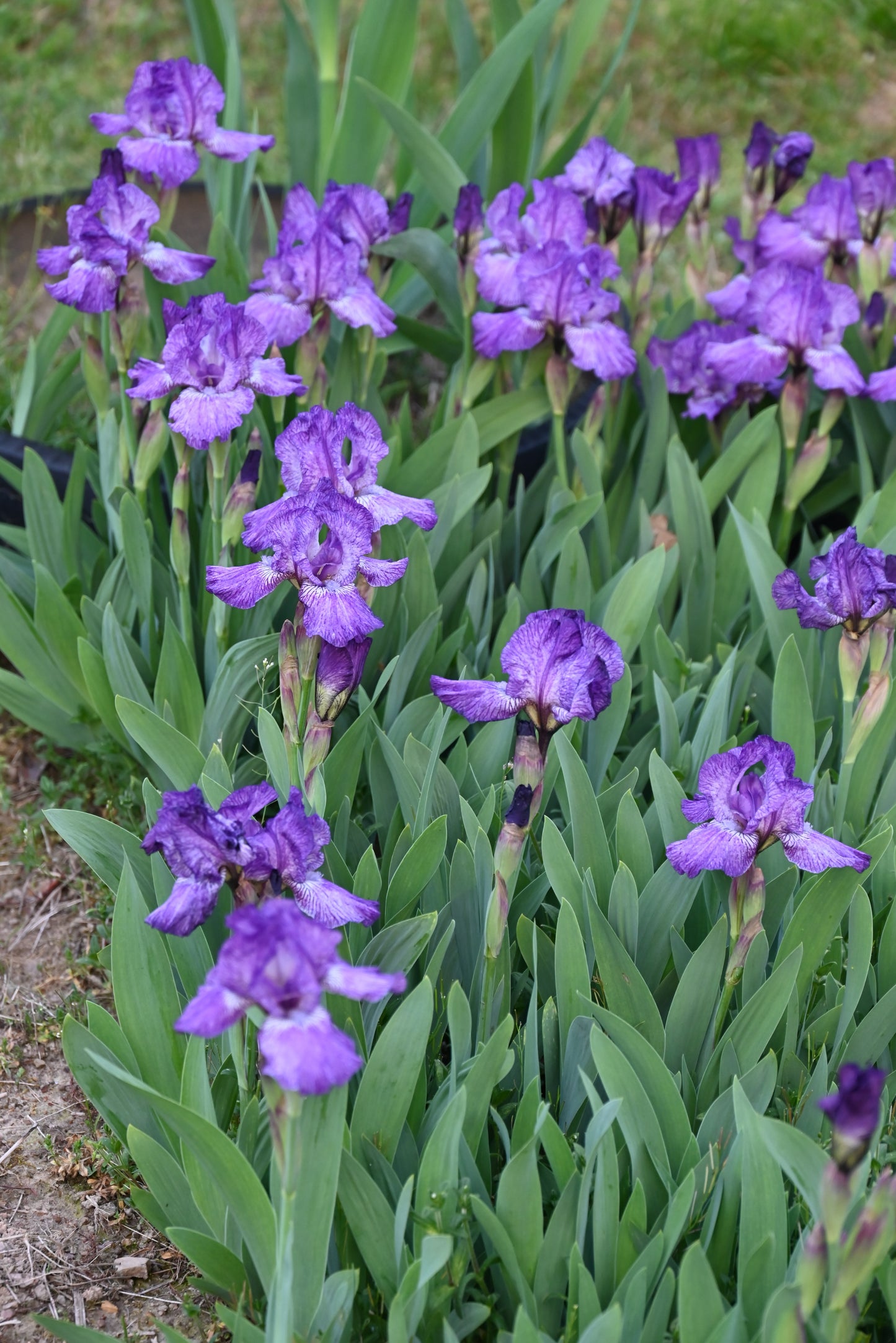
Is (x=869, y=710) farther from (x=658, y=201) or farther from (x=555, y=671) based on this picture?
(x=658, y=201)

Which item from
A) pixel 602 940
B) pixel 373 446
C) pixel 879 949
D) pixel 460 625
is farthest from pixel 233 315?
pixel 879 949

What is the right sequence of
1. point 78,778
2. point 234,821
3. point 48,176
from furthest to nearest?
1. point 48,176
2. point 78,778
3. point 234,821

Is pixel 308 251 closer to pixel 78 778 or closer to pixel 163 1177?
pixel 78 778

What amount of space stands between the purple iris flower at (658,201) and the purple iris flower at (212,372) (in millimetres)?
980

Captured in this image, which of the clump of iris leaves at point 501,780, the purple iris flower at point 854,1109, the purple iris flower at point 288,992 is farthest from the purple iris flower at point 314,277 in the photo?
the purple iris flower at point 854,1109

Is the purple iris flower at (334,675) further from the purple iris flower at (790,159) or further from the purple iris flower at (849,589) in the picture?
the purple iris flower at (790,159)

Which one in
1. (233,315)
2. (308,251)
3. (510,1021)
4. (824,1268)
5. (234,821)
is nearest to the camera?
(824,1268)

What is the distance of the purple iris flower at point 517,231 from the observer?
84.7 inches

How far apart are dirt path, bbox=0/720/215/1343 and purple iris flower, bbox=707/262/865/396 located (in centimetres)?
144

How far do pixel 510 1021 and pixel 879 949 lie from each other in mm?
535

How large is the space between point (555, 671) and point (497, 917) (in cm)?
28

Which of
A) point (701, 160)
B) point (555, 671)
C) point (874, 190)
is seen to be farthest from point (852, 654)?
point (701, 160)

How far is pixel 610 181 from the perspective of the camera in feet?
7.68

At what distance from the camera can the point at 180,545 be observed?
1.86 meters
